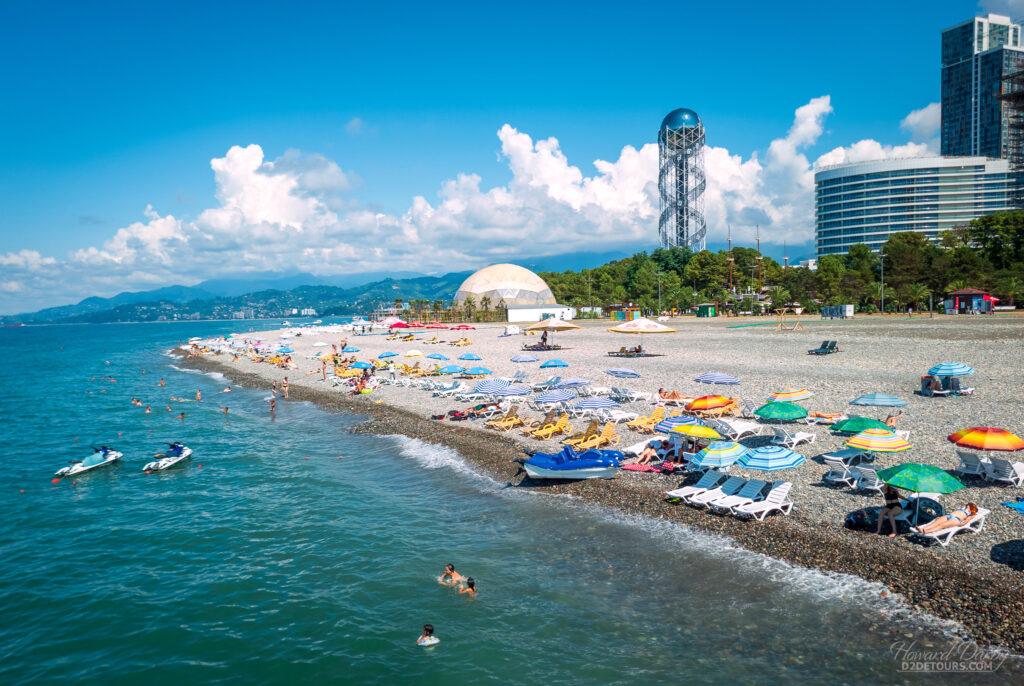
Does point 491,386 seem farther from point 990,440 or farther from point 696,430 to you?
point 990,440

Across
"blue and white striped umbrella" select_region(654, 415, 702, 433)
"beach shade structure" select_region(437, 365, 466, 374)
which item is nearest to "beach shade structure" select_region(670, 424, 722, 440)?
"blue and white striped umbrella" select_region(654, 415, 702, 433)

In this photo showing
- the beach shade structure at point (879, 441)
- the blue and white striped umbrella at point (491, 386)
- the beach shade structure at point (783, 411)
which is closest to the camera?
the beach shade structure at point (879, 441)

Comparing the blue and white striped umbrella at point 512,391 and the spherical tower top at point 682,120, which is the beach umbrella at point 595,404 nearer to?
the blue and white striped umbrella at point 512,391

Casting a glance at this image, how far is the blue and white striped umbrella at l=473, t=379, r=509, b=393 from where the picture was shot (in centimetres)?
2745

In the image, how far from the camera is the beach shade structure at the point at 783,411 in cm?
1730

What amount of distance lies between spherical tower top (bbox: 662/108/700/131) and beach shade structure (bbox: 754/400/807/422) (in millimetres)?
156450

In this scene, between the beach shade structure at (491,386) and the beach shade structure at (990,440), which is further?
the beach shade structure at (491,386)

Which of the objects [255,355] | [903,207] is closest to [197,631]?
[255,355]

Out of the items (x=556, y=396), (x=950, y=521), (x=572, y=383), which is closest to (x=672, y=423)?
(x=556, y=396)

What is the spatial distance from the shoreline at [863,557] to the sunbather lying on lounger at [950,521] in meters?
0.53

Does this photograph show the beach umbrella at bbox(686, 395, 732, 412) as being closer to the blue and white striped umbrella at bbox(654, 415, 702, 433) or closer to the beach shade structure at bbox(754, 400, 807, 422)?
the blue and white striped umbrella at bbox(654, 415, 702, 433)

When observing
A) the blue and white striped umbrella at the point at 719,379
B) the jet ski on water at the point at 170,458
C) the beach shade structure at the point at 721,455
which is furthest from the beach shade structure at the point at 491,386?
the beach shade structure at the point at 721,455

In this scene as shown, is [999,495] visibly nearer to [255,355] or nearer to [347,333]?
[255,355]

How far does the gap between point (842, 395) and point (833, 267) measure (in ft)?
242
